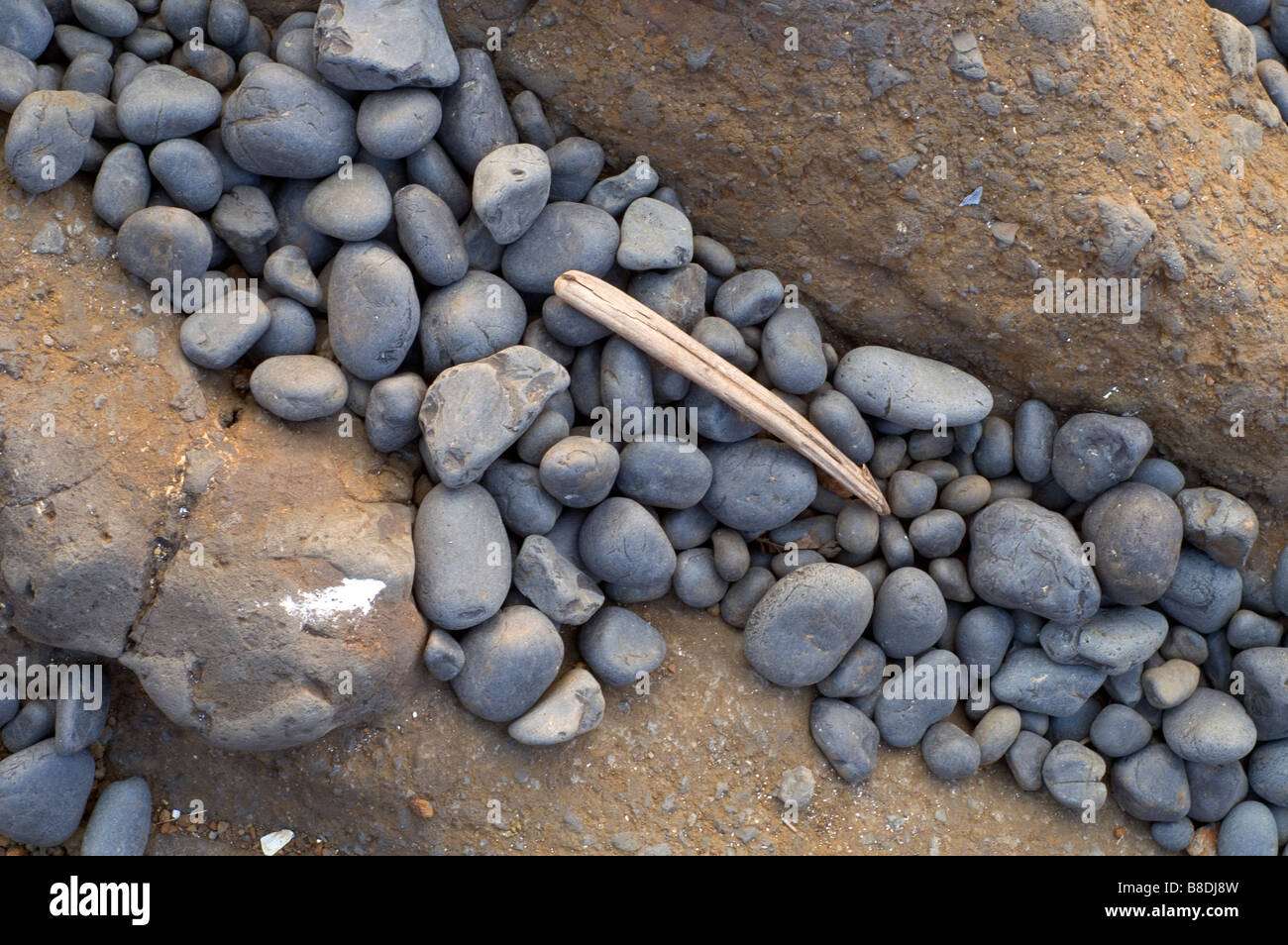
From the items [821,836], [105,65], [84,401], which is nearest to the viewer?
[84,401]

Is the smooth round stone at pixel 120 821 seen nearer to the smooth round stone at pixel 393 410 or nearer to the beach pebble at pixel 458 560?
the beach pebble at pixel 458 560

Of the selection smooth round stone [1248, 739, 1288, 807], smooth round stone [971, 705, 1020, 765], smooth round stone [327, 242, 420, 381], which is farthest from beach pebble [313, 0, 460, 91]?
smooth round stone [1248, 739, 1288, 807]

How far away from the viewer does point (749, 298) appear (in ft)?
12.8

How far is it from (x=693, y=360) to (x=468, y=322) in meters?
0.81

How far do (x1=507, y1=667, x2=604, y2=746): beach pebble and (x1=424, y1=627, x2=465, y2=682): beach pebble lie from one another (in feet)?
0.99

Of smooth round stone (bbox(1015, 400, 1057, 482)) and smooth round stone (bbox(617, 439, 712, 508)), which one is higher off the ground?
smooth round stone (bbox(1015, 400, 1057, 482))

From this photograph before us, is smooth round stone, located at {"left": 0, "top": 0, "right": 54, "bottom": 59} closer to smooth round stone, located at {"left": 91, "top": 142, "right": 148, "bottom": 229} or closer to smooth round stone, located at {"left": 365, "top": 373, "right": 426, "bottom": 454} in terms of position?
smooth round stone, located at {"left": 91, "top": 142, "right": 148, "bottom": 229}

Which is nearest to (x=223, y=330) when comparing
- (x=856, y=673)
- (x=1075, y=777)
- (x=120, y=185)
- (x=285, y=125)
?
(x=120, y=185)

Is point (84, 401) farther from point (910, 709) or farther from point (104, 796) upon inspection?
point (910, 709)

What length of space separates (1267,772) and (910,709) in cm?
145

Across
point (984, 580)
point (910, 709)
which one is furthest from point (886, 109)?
point (910, 709)

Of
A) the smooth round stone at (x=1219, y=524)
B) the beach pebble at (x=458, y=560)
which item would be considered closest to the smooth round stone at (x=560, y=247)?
the beach pebble at (x=458, y=560)

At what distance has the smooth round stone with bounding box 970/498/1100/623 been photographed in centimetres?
387

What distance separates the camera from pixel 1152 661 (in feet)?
13.5
